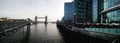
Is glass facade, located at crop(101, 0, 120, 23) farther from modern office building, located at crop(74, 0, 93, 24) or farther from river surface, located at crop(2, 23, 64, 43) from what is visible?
modern office building, located at crop(74, 0, 93, 24)

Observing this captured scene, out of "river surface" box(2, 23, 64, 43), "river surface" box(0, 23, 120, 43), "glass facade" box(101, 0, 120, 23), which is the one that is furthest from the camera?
"glass facade" box(101, 0, 120, 23)

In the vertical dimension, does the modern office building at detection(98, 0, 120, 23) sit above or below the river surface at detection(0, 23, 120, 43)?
above

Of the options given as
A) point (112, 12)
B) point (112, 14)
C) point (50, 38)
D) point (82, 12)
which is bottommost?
point (50, 38)

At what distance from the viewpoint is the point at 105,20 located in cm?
6191

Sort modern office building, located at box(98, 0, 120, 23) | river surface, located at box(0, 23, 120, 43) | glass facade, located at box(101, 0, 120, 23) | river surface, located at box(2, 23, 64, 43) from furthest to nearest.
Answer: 1. glass facade, located at box(101, 0, 120, 23)
2. modern office building, located at box(98, 0, 120, 23)
3. river surface, located at box(2, 23, 64, 43)
4. river surface, located at box(0, 23, 120, 43)

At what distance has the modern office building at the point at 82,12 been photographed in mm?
107688

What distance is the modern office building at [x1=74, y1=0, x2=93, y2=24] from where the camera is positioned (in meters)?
108

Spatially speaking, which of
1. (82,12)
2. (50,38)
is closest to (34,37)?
(50,38)

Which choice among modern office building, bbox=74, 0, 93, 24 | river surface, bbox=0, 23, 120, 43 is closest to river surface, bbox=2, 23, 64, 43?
river surface, bbox=0, 23, 120, 43

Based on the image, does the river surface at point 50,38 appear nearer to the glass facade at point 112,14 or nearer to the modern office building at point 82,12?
the glass facade at point 112,14

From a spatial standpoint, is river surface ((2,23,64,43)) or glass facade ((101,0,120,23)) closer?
river surface ((2,23,64,43))

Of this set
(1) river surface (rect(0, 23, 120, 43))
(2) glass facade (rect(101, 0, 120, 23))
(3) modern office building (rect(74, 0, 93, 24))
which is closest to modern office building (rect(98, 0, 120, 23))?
(2) glass facade (rect(101, 0, 120, 23))

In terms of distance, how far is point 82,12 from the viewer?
111 metres

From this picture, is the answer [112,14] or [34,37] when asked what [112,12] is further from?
[34,37]
